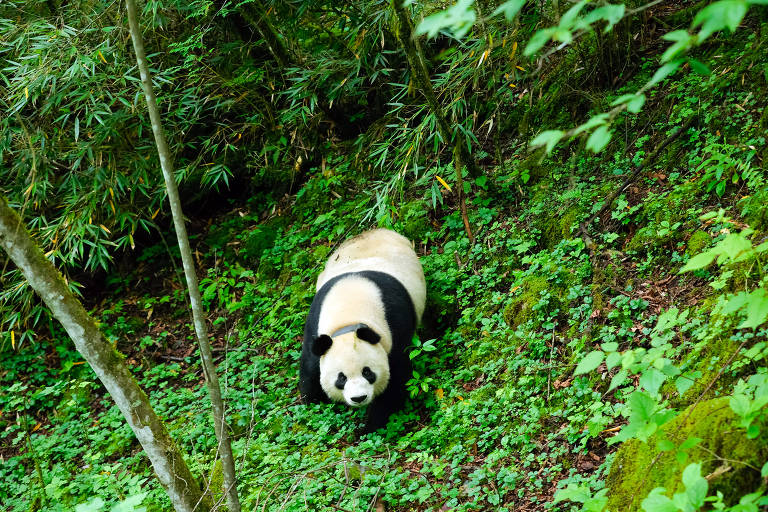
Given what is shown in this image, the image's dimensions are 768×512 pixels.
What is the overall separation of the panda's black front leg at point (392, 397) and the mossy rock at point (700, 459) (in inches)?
91.6

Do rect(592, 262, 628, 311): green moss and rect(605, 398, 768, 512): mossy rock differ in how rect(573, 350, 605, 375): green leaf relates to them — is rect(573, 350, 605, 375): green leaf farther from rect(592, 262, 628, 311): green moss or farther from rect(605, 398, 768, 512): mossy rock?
rect(592, 262, 628, 311): green moss

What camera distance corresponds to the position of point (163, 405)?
6.04 meters

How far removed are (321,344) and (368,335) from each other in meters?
0.40

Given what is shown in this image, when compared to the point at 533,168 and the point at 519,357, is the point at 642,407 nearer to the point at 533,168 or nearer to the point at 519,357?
the point at 519,357

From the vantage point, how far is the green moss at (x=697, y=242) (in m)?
4.15

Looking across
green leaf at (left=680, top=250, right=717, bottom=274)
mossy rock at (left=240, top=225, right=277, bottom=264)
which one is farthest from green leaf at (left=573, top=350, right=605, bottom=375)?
mossy rock at (left=240, top=225, right=277, bottom=264)

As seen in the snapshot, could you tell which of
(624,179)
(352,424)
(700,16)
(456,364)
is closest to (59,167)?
(352,424)

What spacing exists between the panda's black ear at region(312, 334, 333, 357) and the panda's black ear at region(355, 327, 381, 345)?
0.26 metres

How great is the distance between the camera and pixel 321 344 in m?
4.97

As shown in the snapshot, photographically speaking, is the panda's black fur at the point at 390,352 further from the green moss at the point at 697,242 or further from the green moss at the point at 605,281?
the green moss at the point at 697,242

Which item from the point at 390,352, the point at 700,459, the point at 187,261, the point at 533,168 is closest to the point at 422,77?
the point at 533,168

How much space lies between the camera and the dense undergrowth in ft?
9.04

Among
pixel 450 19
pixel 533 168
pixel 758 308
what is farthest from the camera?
pixel 533 168

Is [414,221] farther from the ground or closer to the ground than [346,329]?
closer to the ground
